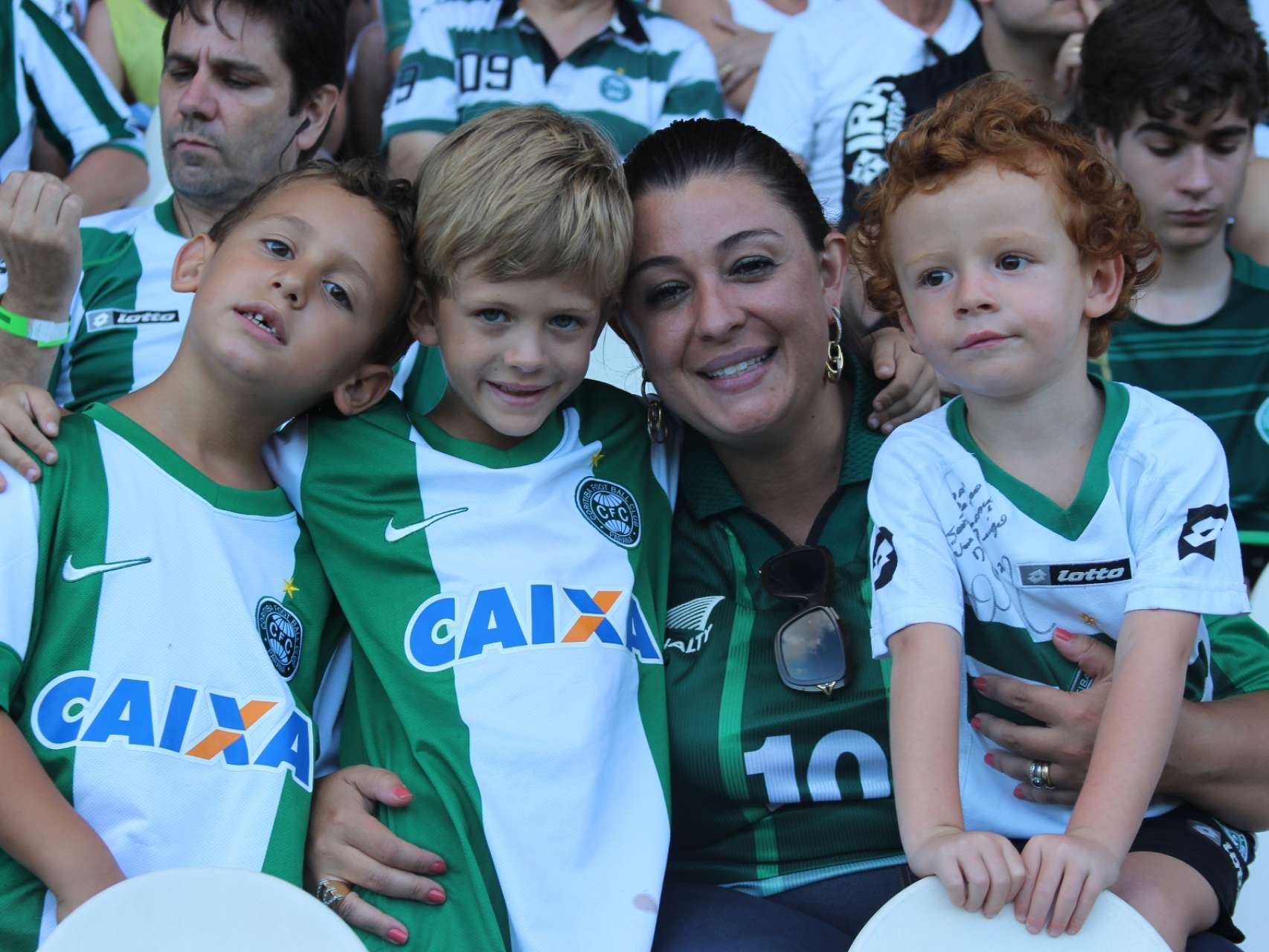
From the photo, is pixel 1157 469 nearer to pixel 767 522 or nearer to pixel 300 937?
pixel 767 522

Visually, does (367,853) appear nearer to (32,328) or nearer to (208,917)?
(208,917)

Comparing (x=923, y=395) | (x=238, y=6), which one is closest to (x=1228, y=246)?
(x=923, y=395)

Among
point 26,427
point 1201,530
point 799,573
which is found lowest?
point 799,573

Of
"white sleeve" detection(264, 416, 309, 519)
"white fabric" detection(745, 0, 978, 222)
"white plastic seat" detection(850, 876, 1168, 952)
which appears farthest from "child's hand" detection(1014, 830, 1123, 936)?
"white fabric" detection(745, 0, 978, 222)

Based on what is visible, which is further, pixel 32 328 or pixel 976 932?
pixel 32 328

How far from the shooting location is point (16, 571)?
157cm

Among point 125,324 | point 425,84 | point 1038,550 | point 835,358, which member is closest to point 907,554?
point 1038,550

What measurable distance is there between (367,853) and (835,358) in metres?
0.98

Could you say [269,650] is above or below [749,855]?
above

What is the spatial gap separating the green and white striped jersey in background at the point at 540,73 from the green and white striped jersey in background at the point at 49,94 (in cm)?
70

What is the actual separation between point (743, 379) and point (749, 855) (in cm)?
68

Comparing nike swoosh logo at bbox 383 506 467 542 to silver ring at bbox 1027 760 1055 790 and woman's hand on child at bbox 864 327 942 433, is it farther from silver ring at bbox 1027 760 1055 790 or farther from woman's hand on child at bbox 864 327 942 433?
silver ring at bbox 1027 760 1055 790

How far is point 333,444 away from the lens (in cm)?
188

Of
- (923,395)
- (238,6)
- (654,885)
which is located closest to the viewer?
(654,885)
